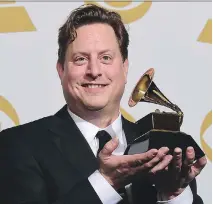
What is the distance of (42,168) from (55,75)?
0.55 metres

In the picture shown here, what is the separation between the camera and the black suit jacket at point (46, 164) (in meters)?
1.53

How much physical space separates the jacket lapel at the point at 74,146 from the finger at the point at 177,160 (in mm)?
271

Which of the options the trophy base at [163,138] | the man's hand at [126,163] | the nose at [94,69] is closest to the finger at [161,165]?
the man's hand at [126,163]

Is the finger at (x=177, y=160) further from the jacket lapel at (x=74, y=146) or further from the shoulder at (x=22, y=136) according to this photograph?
the shoulder at (x=22, y=136)

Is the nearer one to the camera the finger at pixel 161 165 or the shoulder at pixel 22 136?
the finger at pixel 161 165

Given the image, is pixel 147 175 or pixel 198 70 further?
pixel 198 70

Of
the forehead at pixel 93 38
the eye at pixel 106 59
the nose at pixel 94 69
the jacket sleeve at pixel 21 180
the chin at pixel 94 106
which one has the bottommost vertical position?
the jacket sleeve at pixel 21 180

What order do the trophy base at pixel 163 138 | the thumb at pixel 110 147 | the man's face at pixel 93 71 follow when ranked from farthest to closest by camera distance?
the man's face at pixel 93 71 → the trophy base at pixel 163 138 → the thumb at pixel 110 147

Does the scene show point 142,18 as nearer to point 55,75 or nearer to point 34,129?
point 55,75

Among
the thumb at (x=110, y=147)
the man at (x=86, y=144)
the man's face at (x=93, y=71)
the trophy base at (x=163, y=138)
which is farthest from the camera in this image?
the man's face at (x=93, y=71)

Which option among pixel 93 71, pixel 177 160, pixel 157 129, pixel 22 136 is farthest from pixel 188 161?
pixel 22 136

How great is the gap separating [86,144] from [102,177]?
0.24 metres

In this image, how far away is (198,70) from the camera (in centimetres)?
211

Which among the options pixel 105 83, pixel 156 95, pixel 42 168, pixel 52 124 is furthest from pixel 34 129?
pixel 156 95
